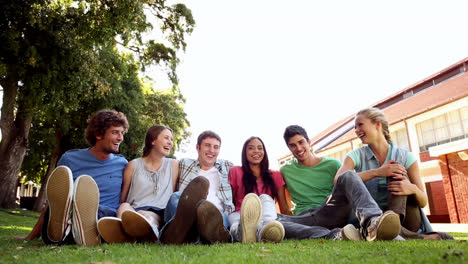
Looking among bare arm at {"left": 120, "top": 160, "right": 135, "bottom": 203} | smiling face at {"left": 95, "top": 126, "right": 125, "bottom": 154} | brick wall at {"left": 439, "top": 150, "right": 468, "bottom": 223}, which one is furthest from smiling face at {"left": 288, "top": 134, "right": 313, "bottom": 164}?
brick wall at {"left": 439, "top": 150, "right": 468, "bottom": 223}

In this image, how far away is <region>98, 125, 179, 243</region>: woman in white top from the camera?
310 cm

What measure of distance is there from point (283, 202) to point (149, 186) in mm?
1831

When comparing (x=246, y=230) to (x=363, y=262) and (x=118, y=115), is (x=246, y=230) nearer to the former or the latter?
(x=363, y=262)

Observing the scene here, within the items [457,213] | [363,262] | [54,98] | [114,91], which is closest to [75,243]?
[363,262]

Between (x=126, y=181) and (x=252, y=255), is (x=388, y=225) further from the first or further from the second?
(x=126, y=181)

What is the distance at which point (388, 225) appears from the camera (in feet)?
9.37

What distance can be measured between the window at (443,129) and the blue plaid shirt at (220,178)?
15446mm

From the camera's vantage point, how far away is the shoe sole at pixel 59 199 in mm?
2951

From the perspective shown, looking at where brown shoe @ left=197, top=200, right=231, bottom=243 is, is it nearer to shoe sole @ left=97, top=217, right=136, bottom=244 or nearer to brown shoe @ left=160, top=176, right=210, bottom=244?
brown shoe @ left=160, top=176, right=210, bottom=244

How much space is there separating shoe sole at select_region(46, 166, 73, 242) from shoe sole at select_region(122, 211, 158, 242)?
0.54 meters

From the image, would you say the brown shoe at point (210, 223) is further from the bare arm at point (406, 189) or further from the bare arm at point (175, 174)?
the bare arm at point (406, 189)

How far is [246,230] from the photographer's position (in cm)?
312

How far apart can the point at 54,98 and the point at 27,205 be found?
27600mm

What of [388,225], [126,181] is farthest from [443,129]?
[126,181]
